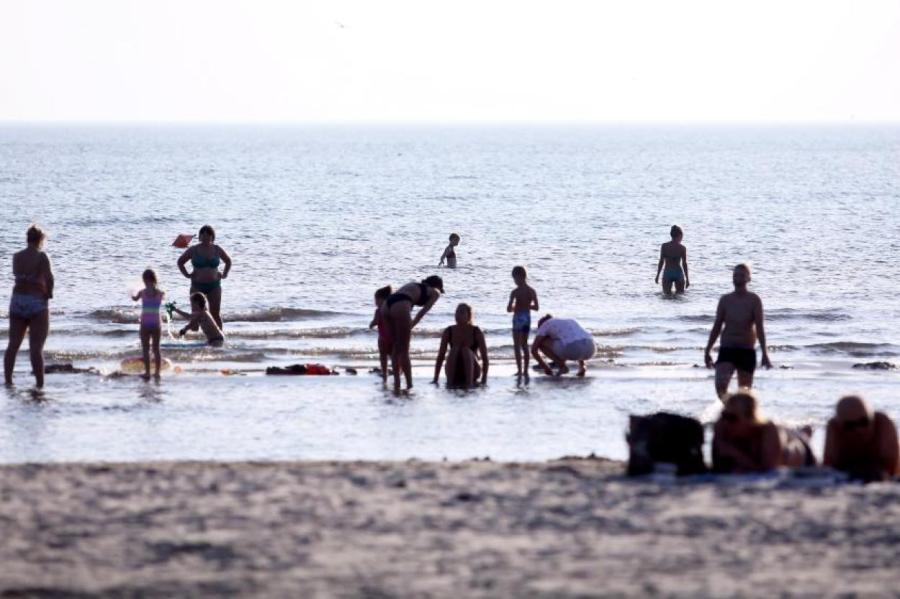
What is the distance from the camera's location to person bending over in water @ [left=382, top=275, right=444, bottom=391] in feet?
50.0

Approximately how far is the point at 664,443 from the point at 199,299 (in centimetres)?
1112

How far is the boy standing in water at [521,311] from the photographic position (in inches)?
658

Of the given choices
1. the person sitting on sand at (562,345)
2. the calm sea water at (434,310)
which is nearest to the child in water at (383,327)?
the calm sea water at (434,310)

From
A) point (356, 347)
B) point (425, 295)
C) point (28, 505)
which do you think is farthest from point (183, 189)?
point (28, 505)

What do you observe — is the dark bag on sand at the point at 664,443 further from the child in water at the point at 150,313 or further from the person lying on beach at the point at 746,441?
the child in water at the point at 150,313

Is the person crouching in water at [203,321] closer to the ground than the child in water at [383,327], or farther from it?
closer to the ground

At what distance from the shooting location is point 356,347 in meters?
21.3

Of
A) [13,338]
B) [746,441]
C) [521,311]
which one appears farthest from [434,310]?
[746,441]

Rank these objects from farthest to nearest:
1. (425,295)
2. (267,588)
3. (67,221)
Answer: (67,221)
(425,295)
(267,588)

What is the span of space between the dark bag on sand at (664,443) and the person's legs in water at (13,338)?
24.7ft

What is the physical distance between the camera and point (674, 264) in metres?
27.2

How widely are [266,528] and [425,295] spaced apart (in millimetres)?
7513

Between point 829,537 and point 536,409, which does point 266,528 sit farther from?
point 536,409

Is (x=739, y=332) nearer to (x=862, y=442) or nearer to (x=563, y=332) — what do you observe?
(x=862, y=442)
